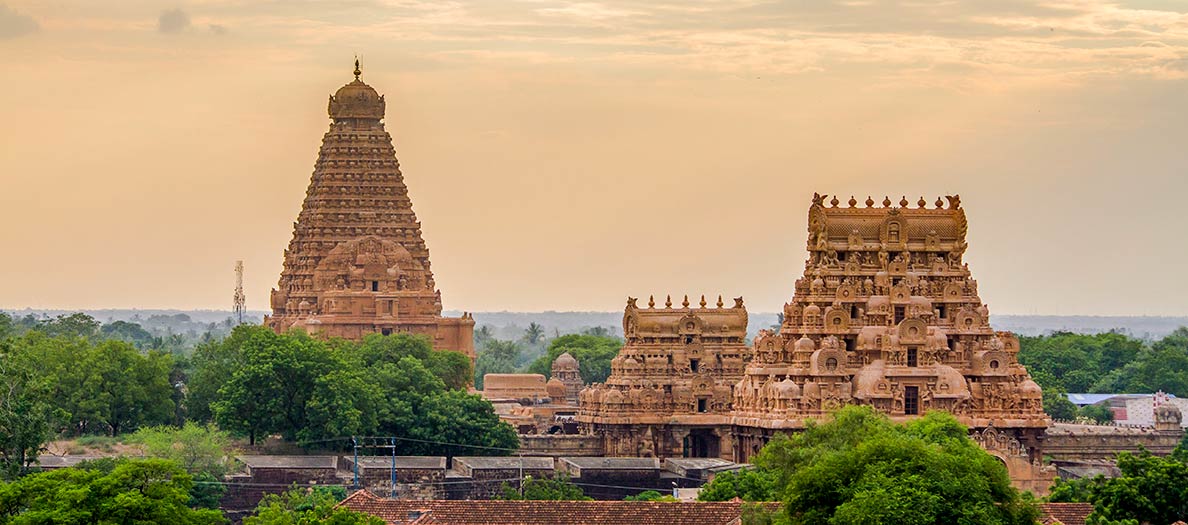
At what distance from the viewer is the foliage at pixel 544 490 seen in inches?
3644

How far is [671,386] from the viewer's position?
114625mm

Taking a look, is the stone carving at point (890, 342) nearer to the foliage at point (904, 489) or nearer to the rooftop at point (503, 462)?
the rooftop at point (503, 462)

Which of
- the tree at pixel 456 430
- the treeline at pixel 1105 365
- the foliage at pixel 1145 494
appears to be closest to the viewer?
the foliage at pixel 1145 494

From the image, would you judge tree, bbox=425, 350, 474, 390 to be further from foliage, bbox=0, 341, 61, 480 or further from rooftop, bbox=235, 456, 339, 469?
foliage, bbox=0, 341, 61, 480

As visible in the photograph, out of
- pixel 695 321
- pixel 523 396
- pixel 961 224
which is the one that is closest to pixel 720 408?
pixel 695 321

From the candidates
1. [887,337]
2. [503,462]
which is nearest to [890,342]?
[887,337]

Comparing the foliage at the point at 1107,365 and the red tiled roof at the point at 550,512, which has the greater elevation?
the foliage at the point at 1107,365

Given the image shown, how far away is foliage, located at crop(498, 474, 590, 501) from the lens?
92562 millimetres

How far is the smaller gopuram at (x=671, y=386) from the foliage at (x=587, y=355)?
156 ft

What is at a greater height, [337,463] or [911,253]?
[911,253]

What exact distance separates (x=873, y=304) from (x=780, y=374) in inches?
164

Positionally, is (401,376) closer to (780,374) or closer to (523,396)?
(780,374)

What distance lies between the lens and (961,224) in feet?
357

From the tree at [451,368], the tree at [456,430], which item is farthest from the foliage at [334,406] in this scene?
the tree at [451,368]
